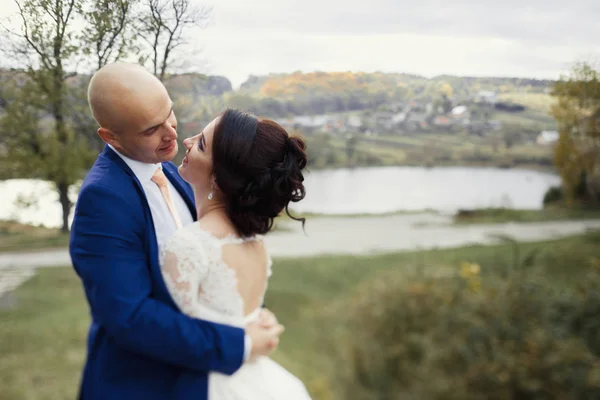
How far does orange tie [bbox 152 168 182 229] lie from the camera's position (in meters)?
1.33

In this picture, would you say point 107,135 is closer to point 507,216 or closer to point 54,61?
point 54,61

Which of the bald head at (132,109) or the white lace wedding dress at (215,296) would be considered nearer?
the bald head at (132,109)

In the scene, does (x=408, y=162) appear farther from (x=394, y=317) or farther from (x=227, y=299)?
(x=227, y=299)

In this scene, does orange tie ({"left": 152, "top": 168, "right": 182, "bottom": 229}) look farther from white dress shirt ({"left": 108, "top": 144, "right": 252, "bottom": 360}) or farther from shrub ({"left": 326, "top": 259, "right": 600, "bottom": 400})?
shrub ({"left": 326, "top": 259, "right": 600, "bottom": 400})

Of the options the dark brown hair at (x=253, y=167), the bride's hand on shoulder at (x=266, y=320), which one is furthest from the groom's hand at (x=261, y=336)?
the dark brown hair at (x=253, y=167)

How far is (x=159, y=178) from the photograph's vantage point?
134 centimetres

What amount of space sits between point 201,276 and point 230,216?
0.55ft

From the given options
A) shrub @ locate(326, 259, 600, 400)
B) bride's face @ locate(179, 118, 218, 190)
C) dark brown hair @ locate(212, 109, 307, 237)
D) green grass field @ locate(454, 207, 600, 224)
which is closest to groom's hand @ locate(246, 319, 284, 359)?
dark brown hair @ locate(212, 109, 307, 237)

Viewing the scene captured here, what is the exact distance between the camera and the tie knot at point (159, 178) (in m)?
1.33

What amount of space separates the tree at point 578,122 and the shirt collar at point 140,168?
15.1 ft

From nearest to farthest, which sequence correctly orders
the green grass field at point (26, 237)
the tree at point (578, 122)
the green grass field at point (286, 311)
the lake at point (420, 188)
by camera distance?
1. the green grass field at point (26, 237)
2. the green grass field at point (286, 311)
3. the tree at point (578, 122)
4. the lake at point (420, 188)

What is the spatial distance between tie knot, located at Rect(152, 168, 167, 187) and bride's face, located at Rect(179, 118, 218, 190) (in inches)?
2.8

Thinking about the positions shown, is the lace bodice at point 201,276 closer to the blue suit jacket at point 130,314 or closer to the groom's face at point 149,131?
the blue suit jacket at point 130,314

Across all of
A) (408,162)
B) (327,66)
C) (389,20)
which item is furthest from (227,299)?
(408,162)
